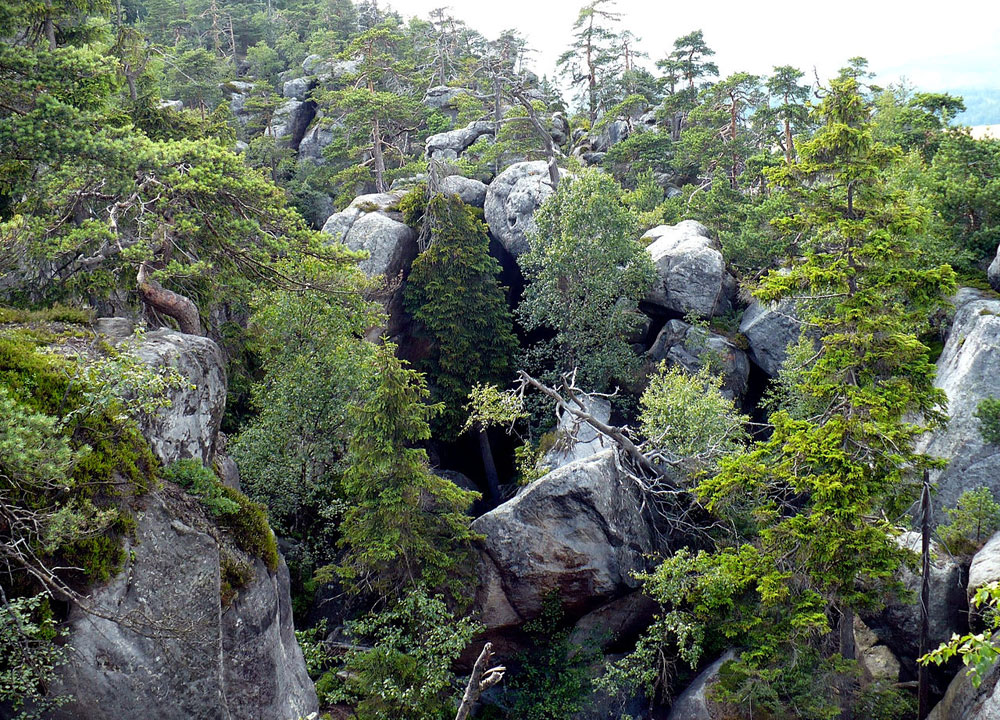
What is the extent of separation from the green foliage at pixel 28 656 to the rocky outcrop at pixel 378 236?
20.9m

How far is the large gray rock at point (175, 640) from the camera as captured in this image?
788cm

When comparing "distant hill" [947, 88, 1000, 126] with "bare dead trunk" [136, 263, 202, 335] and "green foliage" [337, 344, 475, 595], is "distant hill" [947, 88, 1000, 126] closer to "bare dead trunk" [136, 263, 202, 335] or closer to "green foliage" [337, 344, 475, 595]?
"green foliage" [337, 344, 475, 595]

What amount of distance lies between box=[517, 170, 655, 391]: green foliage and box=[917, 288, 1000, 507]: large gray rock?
9.96 meters

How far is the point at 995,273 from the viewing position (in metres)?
19.5

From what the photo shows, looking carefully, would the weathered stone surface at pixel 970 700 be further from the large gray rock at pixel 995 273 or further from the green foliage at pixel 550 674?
the large gray rock at pixel 995 273

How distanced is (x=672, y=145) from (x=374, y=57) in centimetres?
1974

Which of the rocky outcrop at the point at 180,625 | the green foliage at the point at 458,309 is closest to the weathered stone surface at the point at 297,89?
the green foliage at the point at 458,309

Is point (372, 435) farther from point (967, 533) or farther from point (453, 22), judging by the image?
point (453, 22)

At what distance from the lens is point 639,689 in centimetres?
1636

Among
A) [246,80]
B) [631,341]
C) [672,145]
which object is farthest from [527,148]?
[246,80]

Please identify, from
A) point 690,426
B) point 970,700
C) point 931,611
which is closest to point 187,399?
point 690,426

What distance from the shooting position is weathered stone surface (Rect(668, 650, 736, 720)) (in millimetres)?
14486

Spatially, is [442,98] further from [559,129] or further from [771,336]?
[771,336]

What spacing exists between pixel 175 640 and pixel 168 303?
7.73 meters
